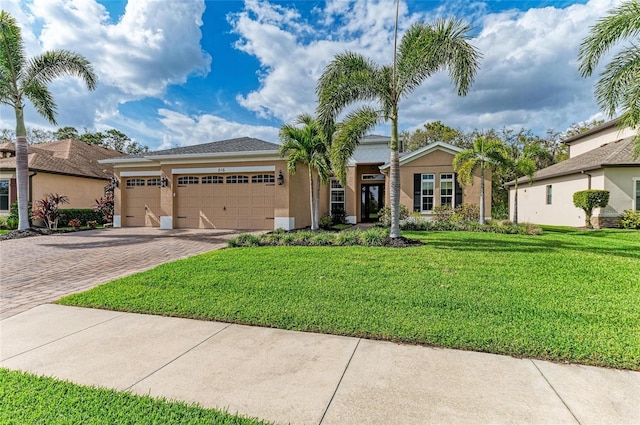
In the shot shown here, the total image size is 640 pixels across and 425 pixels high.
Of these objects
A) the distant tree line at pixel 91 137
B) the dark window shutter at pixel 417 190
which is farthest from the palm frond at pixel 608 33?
the distant tree line at pixel 91 137

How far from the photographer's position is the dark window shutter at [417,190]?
16.0 m

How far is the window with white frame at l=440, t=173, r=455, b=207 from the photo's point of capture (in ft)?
51.8

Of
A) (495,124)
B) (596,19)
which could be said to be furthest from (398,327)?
(495,124)

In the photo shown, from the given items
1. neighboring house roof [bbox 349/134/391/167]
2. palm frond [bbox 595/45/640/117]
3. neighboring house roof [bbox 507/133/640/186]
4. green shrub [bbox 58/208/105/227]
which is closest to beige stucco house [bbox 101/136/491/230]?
neighboring house roof [bbox 349/134/391/167]

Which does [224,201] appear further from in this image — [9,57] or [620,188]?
[620,188]

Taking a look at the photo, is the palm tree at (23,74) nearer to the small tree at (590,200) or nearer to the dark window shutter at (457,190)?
the dark window shutter at (457,190)

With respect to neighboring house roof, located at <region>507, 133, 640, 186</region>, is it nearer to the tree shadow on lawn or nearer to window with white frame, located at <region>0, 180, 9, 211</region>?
the tree shadow on lawn

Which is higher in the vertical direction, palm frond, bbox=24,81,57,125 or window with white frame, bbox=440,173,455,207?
palm frond, bbox=24,81,57,125

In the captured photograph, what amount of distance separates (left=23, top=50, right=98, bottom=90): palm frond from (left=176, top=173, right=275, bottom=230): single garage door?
19.8ft

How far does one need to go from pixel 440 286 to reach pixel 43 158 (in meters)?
24.9

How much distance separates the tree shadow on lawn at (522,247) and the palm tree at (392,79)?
6.19ft

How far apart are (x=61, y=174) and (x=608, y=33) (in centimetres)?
2659

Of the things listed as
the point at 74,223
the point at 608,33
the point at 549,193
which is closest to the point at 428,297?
the point at 608,33

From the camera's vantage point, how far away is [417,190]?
52.9 feet
